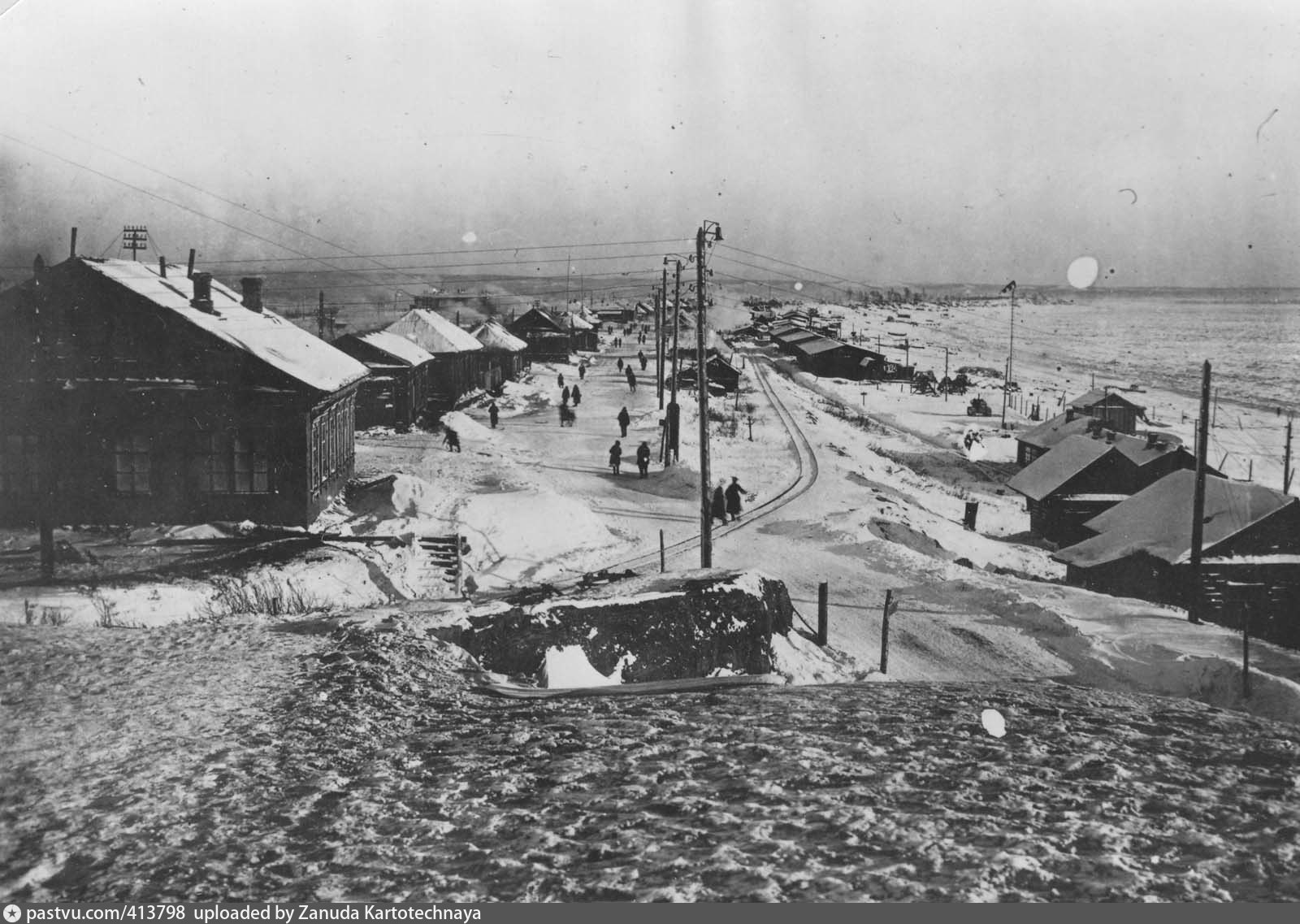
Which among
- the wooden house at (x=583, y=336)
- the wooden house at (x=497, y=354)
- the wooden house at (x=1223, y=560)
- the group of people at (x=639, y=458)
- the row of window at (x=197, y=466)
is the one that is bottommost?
the wooden house at (x=1223, y=560)

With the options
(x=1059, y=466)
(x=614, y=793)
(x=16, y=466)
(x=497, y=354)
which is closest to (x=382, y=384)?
(x=497, y=354)

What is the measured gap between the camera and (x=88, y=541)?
53.8 ft

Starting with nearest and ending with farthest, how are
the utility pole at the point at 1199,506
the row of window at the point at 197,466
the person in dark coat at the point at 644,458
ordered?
the row of window at the point at 197,466 → the utility pole at the point at 1199,506 → the person in dark coat at the point at 644,458

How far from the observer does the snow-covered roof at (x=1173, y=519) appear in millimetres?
22375

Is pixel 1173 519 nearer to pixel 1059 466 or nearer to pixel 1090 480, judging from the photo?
pixel 1090 480

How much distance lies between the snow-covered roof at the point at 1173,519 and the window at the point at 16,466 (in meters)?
25.2

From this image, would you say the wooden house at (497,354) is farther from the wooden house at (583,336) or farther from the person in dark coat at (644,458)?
the person in dark coat at (644,458)

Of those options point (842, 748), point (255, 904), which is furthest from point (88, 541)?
point (842, 748)

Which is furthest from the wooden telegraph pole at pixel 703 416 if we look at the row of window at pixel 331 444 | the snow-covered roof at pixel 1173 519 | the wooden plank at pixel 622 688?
the snow-covered roof at pixel 1173 519

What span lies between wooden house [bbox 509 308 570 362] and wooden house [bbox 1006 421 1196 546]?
44.4 m

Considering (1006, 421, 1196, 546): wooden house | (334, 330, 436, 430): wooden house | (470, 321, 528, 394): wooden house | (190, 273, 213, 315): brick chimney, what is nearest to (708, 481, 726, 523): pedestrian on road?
(190, 273, 213, 315): brick chimney

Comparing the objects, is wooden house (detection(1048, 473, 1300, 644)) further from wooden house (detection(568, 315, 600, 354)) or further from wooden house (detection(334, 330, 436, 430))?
wooden house (detection(568, 315, 600, 354))

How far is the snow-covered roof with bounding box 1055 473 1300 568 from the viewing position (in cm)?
2238

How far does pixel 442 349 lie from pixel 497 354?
31.4ft
